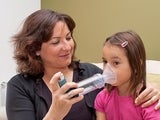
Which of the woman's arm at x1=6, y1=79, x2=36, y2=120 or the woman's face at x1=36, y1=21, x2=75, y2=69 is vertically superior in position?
the woman's face at x1=36, y1=21, x2=75, y2=69

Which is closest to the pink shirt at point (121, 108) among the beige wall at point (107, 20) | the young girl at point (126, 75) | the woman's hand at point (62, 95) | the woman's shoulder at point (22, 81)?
the young girl at point (126, 75)

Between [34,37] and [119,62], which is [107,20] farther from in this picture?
[119,62]

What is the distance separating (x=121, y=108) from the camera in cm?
133

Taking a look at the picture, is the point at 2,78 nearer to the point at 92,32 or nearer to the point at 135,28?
the point at 92,32

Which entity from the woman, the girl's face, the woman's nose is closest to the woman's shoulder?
the woman

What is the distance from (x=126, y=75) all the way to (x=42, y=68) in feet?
1.70

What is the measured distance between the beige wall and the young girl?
111cm

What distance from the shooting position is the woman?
1493 millimetres

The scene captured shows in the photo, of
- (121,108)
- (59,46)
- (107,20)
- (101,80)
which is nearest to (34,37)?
(59,46)

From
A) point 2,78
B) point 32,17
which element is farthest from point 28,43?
point 2,78

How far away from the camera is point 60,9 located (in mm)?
2891

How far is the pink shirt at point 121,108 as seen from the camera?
4.06 feet

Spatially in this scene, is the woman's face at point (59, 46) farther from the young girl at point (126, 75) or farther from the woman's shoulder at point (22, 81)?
the young girl at point (126, 75)

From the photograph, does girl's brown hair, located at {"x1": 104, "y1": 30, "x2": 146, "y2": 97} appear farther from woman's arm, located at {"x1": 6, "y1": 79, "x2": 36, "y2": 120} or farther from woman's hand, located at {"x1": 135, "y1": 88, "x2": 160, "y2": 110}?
woman's arm, located at {"x1": 6, "y1": 79, "x2": 36, "y2": 120}
